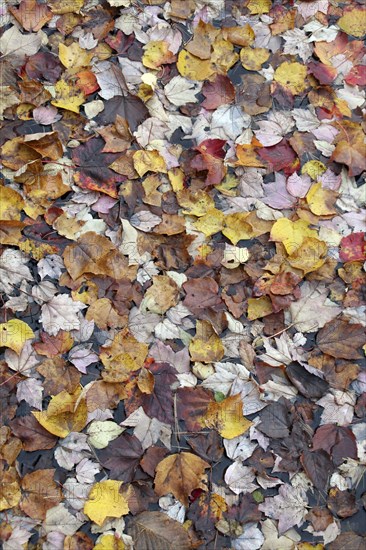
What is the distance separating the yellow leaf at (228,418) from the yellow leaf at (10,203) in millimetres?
1053

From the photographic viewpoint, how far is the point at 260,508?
2.01 meters

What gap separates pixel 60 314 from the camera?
7.27ft

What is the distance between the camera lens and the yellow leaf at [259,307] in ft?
7.43

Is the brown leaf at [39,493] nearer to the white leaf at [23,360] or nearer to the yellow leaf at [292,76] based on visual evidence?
the white leaf at [23,360]

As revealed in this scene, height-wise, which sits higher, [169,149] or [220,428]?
[169,149]

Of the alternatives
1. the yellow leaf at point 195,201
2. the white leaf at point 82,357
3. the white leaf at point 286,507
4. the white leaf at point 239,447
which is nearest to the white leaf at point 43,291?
the white leaf at point 82,357

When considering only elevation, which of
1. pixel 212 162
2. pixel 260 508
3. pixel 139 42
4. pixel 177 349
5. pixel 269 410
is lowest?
pixel 260 508

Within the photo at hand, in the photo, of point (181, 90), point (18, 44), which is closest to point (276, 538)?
point (181, 90)

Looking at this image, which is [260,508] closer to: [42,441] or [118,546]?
[118,546]

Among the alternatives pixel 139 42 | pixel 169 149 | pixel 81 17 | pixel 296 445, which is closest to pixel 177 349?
pixel 296 445

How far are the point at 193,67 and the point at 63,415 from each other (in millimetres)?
1603

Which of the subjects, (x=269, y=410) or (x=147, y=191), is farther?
(x=147, y=191)

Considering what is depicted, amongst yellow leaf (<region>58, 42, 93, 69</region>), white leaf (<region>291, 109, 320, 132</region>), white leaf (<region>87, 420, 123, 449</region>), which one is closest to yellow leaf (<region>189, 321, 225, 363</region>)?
white leaf (<region>87, 420, 123, 449</region>)

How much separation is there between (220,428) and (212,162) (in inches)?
42.3
